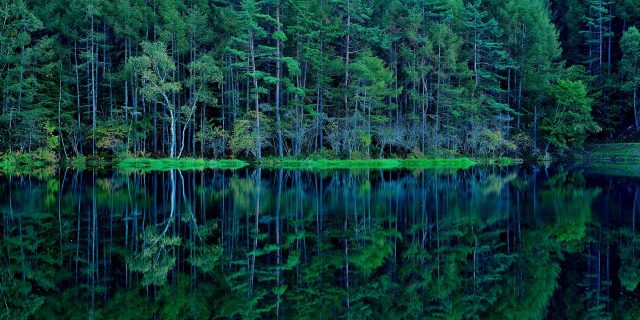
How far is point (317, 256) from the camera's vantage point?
1320cm

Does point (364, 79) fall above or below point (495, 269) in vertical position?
above

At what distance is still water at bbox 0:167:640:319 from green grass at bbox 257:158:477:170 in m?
21.0


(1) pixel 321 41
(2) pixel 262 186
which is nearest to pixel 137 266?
(2) pixel 262 186

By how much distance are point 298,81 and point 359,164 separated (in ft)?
34.2

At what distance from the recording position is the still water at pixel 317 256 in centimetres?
997

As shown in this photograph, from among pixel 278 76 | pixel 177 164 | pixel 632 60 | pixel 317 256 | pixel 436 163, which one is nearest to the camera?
pixel 317 256

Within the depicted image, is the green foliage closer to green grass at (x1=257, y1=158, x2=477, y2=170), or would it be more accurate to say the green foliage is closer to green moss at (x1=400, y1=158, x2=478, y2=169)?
green moss at (x1=400, y1=158, x2=478, y2=169)

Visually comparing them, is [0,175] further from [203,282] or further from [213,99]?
[203,282]

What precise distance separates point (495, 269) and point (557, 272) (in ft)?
3.79

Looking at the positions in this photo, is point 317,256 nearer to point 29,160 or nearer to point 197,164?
point 197,164

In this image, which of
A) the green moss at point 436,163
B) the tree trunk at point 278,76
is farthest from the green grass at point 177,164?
the green moss at point 436,163

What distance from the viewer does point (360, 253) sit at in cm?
1361

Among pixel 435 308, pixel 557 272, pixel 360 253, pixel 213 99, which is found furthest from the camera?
pixel 213 99

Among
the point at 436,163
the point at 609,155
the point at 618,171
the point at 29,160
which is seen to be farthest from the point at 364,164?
the point at 29,160
